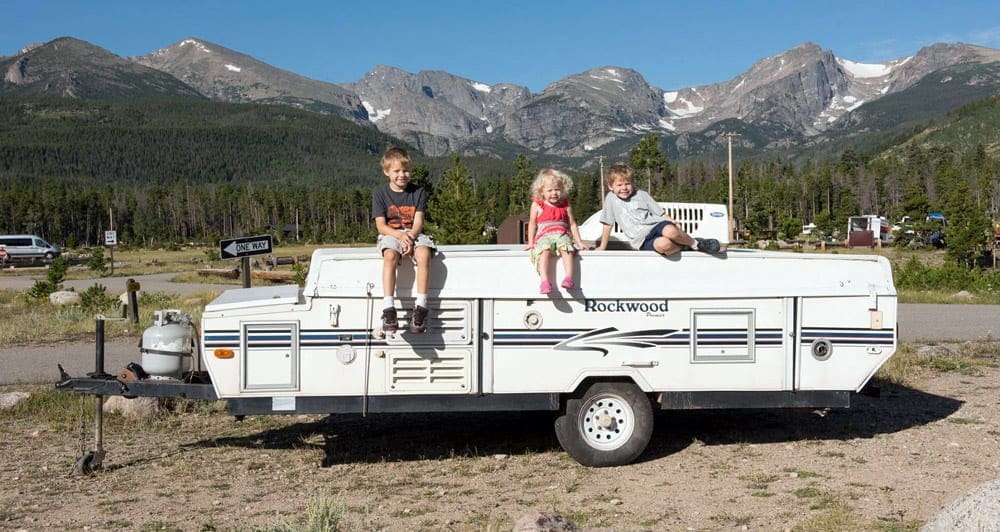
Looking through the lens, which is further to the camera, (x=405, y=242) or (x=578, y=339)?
(x=578, y=339)

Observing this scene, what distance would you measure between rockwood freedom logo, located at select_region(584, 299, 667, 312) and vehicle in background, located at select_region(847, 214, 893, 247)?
69.2m

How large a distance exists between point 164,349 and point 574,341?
3755mm

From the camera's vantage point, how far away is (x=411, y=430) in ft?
31.0

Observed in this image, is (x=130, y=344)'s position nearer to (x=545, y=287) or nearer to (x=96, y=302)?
(x=96, y=302)

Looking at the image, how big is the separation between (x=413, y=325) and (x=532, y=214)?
5.02ft

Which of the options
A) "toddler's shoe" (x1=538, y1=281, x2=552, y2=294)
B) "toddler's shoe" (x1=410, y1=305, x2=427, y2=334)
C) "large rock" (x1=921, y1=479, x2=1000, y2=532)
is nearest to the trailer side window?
"toddler's shoe" (x1=538, y1=281, x2=552, y2=294)

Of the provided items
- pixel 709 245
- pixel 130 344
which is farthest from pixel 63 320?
pixel 709 245

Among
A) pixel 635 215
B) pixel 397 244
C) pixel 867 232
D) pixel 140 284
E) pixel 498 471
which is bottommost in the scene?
pixel 498 471

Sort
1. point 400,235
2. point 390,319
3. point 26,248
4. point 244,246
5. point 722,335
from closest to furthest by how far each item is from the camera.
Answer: point 390,319, point 400,235, point 722,335, point 244,246, point 26,248

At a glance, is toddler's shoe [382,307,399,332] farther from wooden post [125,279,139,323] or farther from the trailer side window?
wooden post [125,279,139,323]

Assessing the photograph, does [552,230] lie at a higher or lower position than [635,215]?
lower

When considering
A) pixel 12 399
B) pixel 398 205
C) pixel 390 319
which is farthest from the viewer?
pixel 12 399

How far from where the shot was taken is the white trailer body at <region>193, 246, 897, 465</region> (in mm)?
7410

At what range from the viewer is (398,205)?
25.6 ft
